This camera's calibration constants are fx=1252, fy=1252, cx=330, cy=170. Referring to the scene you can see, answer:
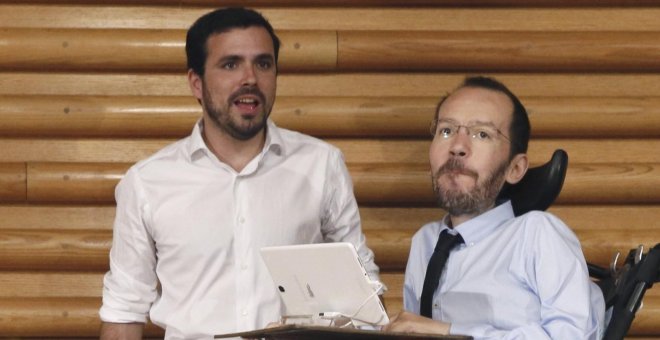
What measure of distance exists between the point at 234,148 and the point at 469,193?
1078mm

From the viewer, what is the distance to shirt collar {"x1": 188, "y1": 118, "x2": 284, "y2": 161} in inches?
186

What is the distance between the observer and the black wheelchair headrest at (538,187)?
4191mm

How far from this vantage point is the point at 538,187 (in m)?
4.21

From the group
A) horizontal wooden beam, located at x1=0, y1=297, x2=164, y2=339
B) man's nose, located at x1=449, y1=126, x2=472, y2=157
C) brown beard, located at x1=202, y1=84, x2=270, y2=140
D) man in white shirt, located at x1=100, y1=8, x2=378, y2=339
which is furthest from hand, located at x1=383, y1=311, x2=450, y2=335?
horizontal wooden beam, located at x1=0, y1=297, x2=164, y2=339

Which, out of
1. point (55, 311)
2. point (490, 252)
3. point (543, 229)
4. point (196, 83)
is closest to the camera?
point (543, 229)

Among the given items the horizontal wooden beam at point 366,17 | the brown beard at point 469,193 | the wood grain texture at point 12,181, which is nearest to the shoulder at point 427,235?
the brown beard at point 469,193

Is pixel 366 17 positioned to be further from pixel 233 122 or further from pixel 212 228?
pixel 212 228

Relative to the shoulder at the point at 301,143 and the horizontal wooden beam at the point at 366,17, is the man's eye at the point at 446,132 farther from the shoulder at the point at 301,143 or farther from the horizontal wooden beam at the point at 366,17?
the horizontal wooden beam at the point at 366,17

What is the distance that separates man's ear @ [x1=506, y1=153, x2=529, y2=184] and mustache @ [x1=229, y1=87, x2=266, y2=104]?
101 centimetres

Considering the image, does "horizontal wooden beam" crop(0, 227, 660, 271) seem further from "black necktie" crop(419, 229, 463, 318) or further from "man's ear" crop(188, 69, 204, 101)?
"black necktie" crop(419, 229, 463, 318)

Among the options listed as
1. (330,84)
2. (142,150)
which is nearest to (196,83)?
(142,150)

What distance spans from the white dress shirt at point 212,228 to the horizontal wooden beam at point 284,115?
71 centimetres

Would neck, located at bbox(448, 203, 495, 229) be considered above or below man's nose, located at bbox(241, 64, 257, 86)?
below

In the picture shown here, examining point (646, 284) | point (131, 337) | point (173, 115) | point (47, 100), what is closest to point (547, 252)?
point (646, 284)
